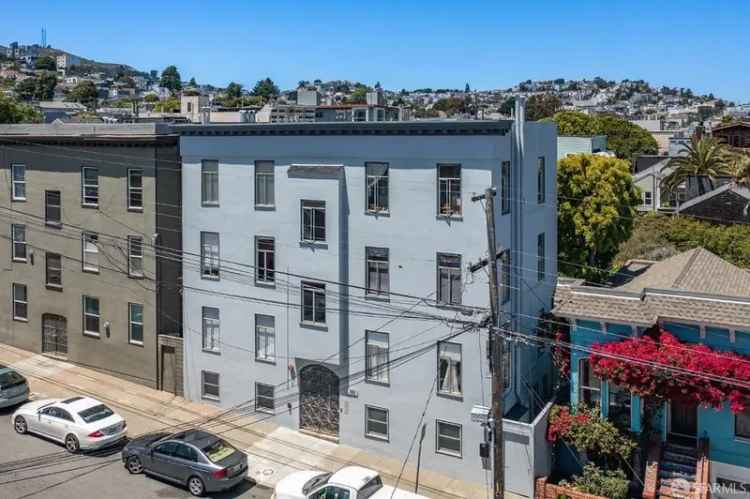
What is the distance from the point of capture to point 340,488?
21.6 metres

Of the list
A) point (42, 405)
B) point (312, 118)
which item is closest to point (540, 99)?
point (312, 118)

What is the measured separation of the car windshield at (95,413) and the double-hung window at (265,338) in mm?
5709

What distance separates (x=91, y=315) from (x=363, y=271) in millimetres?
13962

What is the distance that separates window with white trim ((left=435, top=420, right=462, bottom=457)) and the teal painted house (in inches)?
162

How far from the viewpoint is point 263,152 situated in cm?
2898

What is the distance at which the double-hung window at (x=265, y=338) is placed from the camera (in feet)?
96.3

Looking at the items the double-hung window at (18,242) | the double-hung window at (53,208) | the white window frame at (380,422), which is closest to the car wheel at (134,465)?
the white window frame at (380,422)

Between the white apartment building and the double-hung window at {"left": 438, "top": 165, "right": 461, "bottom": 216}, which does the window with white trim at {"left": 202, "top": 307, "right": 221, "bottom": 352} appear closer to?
the white apartment building

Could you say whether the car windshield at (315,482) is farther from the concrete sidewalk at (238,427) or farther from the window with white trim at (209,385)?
the window with white trim at (209,385)

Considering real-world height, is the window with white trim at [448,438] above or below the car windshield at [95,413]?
below

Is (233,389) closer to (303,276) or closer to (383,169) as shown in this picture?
(303,276)

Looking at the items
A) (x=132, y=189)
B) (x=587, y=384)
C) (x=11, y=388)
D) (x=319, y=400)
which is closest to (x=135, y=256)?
(x=132, y=189)

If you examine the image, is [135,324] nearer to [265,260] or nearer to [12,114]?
[265,260]

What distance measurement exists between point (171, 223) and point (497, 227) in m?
13.8
